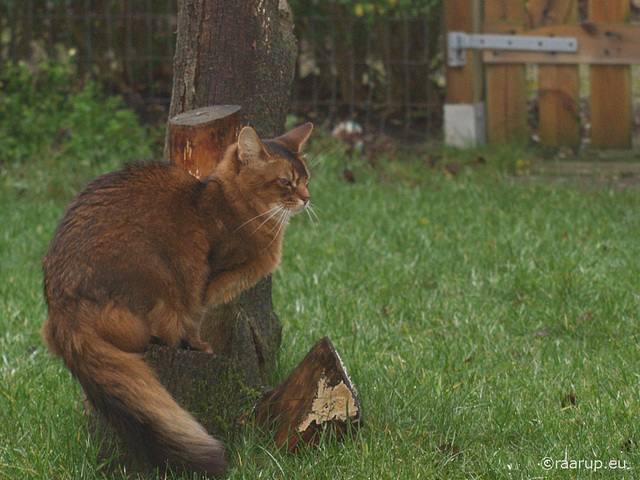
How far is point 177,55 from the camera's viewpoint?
3336 millimetres

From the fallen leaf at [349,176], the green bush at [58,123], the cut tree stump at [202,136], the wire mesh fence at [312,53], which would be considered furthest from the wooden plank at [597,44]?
the cut tree stump at [202,136]

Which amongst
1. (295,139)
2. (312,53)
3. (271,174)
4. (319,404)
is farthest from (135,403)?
(312,53)

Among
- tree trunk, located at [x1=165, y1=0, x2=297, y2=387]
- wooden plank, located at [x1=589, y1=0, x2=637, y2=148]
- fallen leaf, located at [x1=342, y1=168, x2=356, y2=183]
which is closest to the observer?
tree trunk, located at [x1=165, y1=0, x2=297, y2=387]

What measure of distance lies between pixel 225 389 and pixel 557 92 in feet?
17.6

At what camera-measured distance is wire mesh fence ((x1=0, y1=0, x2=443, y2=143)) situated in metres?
8.36

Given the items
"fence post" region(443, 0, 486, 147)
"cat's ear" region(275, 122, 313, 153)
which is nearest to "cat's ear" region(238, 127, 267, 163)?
"cat's ear" region(275, 122, 313, 153)

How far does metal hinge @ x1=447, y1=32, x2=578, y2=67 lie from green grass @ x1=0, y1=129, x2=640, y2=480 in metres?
1.14

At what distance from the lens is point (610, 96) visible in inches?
286

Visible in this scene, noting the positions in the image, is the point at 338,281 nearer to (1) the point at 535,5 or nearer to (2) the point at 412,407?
(2) the point at 412,407

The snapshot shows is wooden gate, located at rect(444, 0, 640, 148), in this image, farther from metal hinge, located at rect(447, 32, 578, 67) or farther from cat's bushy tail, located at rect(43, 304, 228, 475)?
cat's bushy tail, located at rect(43, 304, 228, 475)

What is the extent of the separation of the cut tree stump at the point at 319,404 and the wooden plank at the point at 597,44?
200 inches

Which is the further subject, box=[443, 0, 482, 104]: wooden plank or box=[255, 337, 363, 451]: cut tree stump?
box=[443, 0, 482, 104]: wooden plank

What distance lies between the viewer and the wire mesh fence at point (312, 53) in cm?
836

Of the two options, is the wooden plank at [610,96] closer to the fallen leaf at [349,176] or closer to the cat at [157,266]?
the fallen leaf at [349,176]
